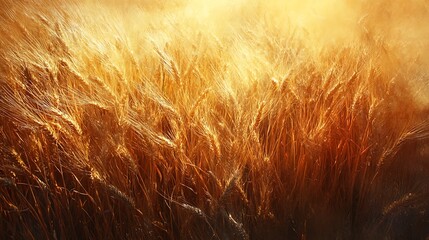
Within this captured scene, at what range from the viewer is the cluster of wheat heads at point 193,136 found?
1492mm

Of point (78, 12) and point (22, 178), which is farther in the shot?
point (78, 12)

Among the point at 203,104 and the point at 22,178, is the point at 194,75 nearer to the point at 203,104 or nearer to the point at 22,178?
the point at 203,104

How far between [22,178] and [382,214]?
118 centimetres

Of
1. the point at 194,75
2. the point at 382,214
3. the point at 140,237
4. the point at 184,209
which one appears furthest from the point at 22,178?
the point at 382,214

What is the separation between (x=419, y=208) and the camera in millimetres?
1700

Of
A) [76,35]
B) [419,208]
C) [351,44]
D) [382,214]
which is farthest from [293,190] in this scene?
[76,35]

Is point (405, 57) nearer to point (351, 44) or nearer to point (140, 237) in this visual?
point (351, 44)

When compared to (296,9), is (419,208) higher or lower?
lower

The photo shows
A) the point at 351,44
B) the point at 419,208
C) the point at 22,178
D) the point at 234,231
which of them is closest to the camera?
the point at 234,231

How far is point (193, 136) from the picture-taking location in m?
1.53

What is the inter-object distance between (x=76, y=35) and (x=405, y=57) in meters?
1.22

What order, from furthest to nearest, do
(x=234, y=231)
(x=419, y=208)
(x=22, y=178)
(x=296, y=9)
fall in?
(x=296, y=9) → (x=419, y=208) → (x=22, y=178) → (x=234, y=231)

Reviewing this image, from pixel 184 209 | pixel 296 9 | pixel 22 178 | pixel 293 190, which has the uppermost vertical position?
pixel 296 9

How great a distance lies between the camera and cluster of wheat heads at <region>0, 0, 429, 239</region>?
1.49 meters
